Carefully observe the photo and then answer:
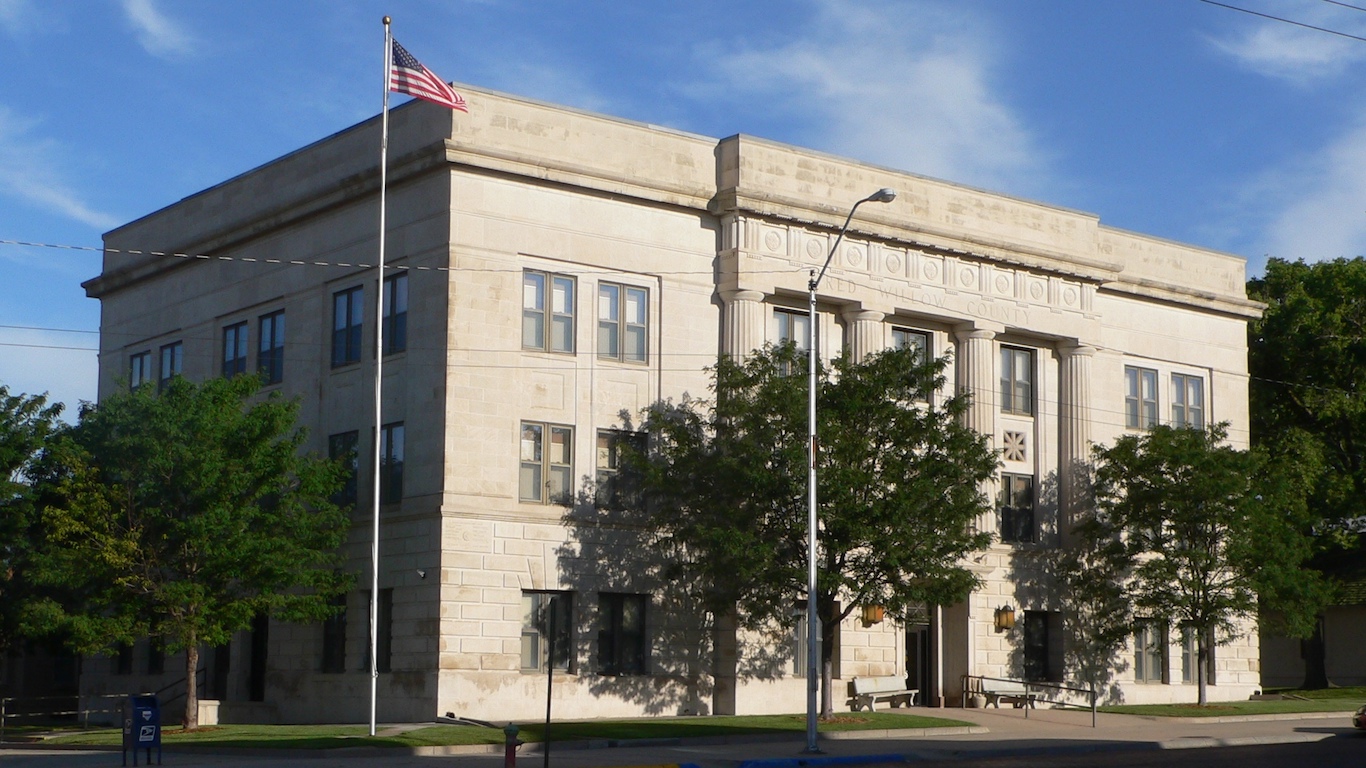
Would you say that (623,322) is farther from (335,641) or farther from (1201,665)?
(1201,665)

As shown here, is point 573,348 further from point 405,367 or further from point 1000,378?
point 1000,378

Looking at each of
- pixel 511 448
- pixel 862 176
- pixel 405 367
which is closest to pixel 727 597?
pixel 511 448

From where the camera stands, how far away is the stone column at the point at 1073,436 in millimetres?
49562

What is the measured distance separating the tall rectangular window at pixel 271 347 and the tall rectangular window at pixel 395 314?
4.78m

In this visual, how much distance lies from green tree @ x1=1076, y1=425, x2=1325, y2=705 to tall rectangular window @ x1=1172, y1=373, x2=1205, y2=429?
486 cm

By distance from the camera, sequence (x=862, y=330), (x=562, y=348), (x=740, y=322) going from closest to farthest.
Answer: (x=562, y=348) → (x=740, y=322) → (x=862, y=330)

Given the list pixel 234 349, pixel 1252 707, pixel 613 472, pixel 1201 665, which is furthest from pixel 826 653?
pixel 234 349

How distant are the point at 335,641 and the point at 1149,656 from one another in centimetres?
2498

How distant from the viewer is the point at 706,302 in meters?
42.7

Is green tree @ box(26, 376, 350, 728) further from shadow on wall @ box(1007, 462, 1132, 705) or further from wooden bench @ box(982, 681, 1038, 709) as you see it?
shadow on wall @ box(1007, 462, 1132, 705)

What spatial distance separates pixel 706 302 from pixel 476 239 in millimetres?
6599

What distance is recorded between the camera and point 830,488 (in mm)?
36812

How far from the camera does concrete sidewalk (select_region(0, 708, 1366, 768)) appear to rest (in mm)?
28219

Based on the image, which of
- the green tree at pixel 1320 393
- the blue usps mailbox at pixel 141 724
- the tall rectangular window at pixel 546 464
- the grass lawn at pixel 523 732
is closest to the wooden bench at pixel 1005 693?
the grass lawn at pixel 523 732
